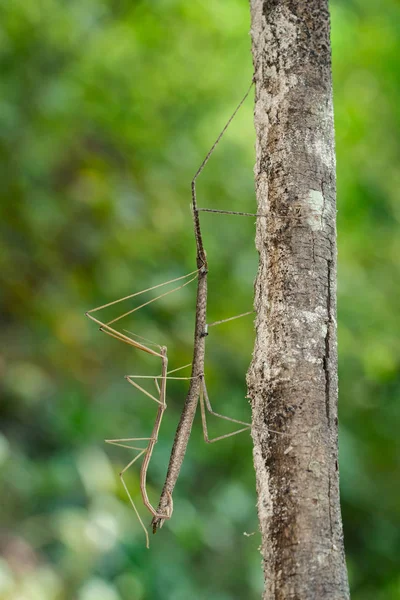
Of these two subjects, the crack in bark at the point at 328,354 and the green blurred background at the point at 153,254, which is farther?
the green blurred background at the point at 153,254

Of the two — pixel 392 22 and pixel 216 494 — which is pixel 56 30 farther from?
pixel 216 494

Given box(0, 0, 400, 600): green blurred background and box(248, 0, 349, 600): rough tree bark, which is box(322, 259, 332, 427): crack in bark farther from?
box(0, 0, 400, 600): green blurred background

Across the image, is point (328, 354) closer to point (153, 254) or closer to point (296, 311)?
point (296, 311)

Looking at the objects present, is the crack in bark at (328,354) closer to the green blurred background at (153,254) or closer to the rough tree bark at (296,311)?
the rough tree bark at (296,311)

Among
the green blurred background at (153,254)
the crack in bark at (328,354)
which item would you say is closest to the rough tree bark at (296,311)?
the crack in bark at (328,354)

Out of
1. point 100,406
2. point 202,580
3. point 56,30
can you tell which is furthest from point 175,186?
point 202,580

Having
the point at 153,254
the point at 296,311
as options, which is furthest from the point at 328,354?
the point at 153,254

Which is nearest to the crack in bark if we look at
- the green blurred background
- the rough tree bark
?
the rough tree bark
